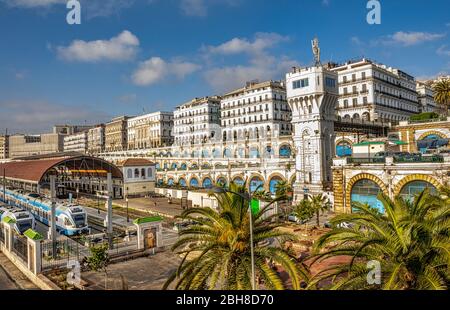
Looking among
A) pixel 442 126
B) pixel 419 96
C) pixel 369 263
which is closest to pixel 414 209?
pixel 369 263

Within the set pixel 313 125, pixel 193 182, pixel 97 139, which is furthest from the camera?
pixel 97 139

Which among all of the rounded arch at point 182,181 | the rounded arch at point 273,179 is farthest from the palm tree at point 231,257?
the rounded arch at point 182,181

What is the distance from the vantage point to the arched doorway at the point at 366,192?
1695 inches

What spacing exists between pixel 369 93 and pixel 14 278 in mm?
71162

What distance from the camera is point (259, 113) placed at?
3686 inches

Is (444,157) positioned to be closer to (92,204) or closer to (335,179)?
(335,179)

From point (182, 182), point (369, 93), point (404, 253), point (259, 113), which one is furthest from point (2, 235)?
point (369, 93)

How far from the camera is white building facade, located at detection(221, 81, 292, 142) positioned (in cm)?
9125

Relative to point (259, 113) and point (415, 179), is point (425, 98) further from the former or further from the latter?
point (415, 179)

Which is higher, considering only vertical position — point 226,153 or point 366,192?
point 226,153

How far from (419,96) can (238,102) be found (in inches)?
2134

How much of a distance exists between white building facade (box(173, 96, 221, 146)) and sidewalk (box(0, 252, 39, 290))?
72.8m

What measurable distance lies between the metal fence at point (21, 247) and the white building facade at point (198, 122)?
7201cm
